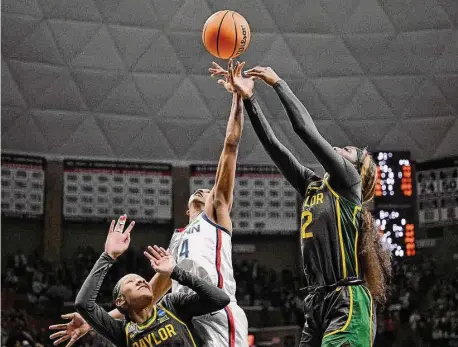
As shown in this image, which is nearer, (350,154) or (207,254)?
(350,154)

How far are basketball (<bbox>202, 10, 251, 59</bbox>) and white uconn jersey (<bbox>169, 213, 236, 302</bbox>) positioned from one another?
1.38 meters

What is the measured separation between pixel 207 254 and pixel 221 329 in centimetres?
56

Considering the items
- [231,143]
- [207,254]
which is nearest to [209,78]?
[231,143]

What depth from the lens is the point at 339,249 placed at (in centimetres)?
480

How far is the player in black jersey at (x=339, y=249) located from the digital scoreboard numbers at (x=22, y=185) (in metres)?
15.3

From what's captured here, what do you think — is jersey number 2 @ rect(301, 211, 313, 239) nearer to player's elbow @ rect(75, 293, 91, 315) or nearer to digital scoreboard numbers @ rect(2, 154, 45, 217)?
player's elbow @ rect(75, 293, 91, 315)

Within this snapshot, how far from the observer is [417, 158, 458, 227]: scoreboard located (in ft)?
63.2

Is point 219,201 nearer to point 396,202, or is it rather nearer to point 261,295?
point 396,202

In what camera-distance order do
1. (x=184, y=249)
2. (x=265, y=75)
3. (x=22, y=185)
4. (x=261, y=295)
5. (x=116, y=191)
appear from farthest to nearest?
(x=116, y=191) → (x=261, y=295) → (x=22, y=185) → (x=184, y=249) → (x=265, y=75)

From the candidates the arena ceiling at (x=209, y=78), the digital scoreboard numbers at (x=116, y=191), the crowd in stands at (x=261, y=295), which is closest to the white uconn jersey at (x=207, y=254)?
the crowd in stands at (x=261, y=295)

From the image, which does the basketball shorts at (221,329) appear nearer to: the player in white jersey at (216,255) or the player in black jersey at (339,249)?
the player in white jersey at (216,255)

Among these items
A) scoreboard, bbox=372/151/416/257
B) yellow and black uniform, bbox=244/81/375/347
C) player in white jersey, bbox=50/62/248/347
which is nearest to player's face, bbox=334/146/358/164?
yellow and black uniform, bbox=244/81/375/347

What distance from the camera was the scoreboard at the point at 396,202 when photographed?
720 inches

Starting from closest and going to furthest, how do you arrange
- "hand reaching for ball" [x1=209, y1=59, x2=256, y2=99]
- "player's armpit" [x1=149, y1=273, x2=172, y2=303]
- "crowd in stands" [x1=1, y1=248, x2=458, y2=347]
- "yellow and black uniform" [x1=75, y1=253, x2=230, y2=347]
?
"yellow and black uniform" [x1=75, y1=253, x2=230, y2=347] < "hand reaching for ball" [x1=209, y1=59, x2=256, y2=99] < "player's armpit" [x1=149, y1=273, x2=172, y2=303] < "crowd in stands" [x1=1, y1=248, x2=458, y2=347]
